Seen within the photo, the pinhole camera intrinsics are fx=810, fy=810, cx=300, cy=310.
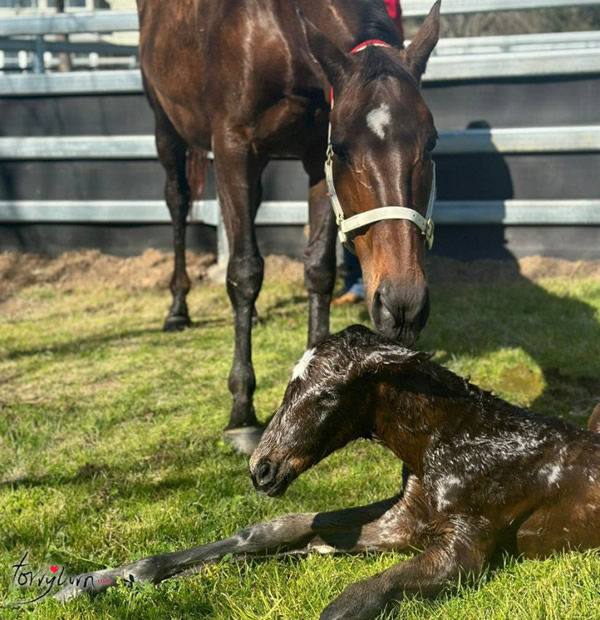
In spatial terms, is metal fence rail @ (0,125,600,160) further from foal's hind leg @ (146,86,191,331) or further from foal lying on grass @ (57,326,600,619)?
foal lying on grass @ (57,326,600,619)

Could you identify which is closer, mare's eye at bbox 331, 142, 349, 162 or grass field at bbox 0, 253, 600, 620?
grass field at bbox 0, 253, 600, 620

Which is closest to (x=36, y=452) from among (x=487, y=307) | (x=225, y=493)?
(x=225, y=493)

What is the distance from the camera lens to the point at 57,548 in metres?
3.07

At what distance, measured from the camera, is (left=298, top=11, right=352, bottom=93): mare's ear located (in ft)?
12.6

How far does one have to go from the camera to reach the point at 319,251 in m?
5.11

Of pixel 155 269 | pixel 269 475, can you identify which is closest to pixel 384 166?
pixel 269 475

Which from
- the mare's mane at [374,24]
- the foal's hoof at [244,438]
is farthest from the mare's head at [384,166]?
the foal's hoof at [244,438]

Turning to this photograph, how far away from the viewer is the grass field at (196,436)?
8.68ft

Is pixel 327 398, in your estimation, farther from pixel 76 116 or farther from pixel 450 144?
pixel 76 116

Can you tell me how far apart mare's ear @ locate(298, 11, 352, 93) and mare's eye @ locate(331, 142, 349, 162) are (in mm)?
306

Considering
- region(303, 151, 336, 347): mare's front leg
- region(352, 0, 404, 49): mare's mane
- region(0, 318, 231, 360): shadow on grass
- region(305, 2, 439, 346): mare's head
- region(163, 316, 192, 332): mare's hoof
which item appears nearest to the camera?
region(305, 2, 439, 346): mare's head

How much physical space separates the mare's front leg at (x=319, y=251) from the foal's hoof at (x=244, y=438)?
0.99m

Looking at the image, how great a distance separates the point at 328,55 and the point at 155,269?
4878 millimetres

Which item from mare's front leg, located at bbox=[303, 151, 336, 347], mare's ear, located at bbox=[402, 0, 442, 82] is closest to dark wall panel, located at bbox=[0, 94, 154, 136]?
mare's front leg, located at bbox=[303, 151, 336, 347]
